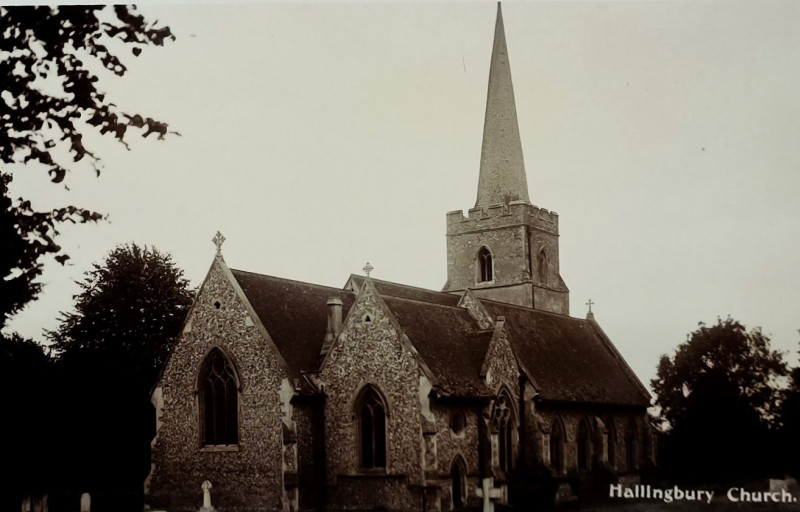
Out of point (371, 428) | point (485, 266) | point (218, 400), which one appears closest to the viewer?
point (371, 428)

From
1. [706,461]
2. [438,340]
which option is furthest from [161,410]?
[706,461]

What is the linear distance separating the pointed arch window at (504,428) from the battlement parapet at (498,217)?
15332 millimetres

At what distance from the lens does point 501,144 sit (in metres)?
40.7

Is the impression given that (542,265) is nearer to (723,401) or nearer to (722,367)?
(722,367)

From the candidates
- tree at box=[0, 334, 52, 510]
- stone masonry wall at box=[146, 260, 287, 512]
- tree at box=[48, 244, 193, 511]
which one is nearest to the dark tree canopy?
tree at box=[48, 244, 193, 511]

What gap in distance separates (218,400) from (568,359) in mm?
12021

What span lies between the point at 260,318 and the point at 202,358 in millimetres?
1755

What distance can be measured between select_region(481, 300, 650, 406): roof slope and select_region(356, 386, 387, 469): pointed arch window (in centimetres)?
579

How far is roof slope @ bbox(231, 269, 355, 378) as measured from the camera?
2472cm

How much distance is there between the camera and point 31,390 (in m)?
23.1

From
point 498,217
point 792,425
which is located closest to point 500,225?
point 498,217

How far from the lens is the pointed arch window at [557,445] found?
92.2ft

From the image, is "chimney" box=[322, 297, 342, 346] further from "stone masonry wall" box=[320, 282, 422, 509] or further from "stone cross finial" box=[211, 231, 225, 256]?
"stone cross finial" box=[211, 231, 225, 256]

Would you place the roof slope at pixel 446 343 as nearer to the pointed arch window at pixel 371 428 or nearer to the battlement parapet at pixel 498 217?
the pointed arch window at pixel 371 428
